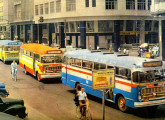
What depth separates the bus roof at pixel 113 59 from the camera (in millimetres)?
14757

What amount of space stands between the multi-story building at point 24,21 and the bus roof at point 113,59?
67.5m

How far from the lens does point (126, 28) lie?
244 ft

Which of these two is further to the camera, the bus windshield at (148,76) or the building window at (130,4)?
the building window at (130,4)

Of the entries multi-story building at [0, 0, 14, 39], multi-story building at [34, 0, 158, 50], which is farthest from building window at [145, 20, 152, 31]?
multi-story building at [0, 0, 14, 39]

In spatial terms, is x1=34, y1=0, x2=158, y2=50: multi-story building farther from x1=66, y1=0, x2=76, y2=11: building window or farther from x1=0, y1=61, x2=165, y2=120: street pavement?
x1=0, y1=61, x2=165, y2=120: street pavement

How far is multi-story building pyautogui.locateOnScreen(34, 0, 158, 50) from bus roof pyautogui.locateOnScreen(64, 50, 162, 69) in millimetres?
39401

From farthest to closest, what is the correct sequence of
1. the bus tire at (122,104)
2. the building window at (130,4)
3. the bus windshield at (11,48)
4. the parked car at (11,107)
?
the building window at (130,4)
the bus windshield at (11,48)
the bus tire at (122,104)
the parked car at (11,107)

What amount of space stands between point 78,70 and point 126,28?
186 feet

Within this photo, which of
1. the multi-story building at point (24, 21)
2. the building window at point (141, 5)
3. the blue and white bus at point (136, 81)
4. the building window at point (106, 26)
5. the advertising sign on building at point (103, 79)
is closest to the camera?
the advertising sign on building at point (103, 79)

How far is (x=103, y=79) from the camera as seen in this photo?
12.5m

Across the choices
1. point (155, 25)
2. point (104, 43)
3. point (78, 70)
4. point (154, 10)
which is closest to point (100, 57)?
point (78, 70)

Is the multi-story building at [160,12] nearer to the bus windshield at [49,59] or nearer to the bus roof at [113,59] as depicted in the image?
the bus windshield at [49,59]

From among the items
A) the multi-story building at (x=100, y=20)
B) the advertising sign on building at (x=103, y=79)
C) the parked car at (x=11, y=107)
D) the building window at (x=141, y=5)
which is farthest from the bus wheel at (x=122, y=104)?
the building window at (x=141, y=5)

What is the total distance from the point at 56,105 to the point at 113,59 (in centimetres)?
425
